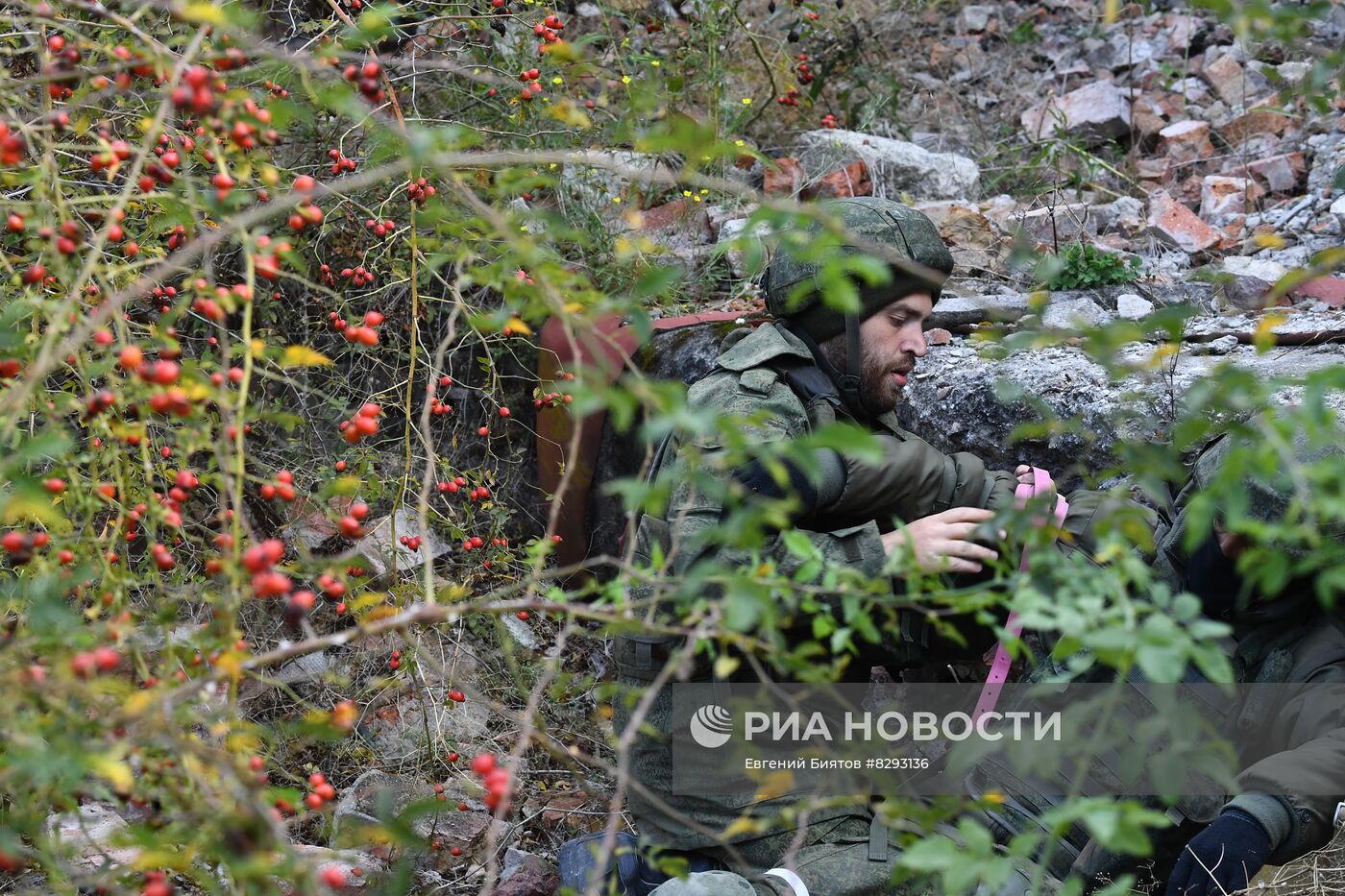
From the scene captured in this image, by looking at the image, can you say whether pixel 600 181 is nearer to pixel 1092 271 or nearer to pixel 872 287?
pixel 1092 271

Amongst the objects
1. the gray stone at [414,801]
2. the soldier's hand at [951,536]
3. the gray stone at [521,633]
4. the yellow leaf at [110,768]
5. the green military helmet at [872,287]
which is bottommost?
the gray stone at [521,633]

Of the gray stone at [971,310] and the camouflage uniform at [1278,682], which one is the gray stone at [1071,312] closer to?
the gray stone at [971,310]

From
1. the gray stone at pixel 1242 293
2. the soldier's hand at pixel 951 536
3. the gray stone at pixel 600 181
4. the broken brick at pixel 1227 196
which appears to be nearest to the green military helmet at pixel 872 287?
the soldier's hand at pixel 951 536

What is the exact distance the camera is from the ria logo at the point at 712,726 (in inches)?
117

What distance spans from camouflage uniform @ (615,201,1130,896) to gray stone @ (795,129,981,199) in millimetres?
2196

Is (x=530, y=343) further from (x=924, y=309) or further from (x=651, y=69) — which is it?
(x=924, y=309)

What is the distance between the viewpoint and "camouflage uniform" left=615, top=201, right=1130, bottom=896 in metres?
2.72

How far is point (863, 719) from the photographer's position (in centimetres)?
305

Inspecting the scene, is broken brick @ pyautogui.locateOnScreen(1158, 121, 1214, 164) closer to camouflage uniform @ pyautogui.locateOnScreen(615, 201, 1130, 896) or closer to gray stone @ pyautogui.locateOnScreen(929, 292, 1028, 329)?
gray stone @ pyautogui.locateOnScreen(929, 292, 1028, 329)

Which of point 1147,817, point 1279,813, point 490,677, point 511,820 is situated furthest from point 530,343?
point 1147,817

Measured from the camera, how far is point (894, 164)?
5.34m

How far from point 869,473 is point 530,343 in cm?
190

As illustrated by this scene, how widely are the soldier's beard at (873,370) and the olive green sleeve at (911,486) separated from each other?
0.12 metres

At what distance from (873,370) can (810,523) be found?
18.5 inches
